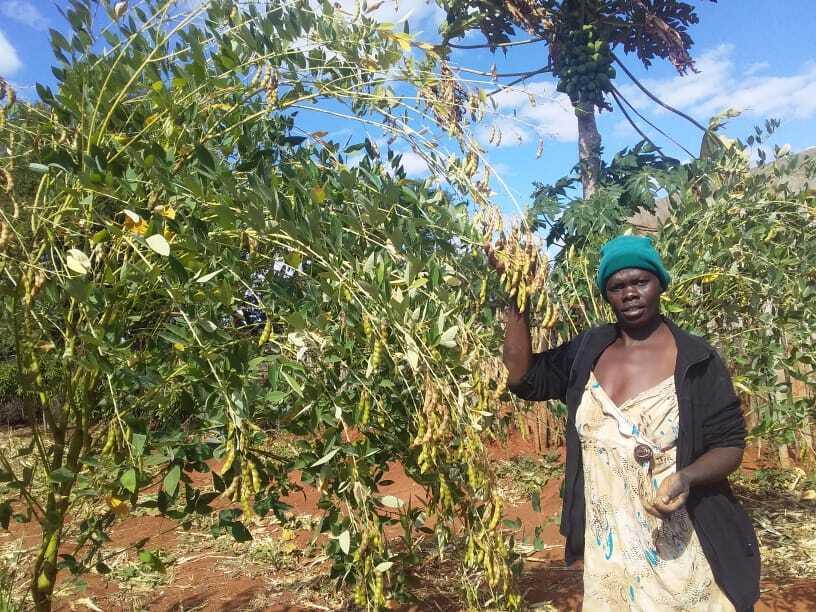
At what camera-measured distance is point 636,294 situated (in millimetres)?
1848

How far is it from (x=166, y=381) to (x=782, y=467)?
5.62 m

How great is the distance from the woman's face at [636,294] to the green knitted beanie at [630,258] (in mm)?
17

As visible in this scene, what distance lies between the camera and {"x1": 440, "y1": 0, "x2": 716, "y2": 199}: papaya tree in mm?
7578

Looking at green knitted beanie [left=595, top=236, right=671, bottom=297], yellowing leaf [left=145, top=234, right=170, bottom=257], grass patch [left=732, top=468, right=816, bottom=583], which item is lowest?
grass patch [left=732, top=468, right=816, bottom=583]

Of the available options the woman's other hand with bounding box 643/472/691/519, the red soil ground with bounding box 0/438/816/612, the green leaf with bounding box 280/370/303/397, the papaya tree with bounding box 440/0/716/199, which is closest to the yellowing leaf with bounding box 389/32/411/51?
the green leaf with bounding box 280/370/303/397

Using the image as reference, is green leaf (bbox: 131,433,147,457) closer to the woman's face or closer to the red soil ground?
the woman's face

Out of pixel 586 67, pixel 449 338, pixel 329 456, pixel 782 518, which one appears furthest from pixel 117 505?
pixel 586 67

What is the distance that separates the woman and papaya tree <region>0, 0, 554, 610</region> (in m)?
0.36

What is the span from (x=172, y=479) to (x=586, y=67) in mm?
7273

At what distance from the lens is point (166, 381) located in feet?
5.09

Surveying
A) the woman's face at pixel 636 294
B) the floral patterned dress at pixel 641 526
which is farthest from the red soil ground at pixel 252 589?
the woman's face at pixel 636 294

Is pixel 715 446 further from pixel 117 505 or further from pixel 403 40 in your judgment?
pixel 117 505

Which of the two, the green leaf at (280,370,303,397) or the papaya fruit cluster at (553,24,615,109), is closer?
the green leaf at (280,370,303,397)

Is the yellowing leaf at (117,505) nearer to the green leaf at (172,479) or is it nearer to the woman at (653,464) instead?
the green leaf at (172,479)
